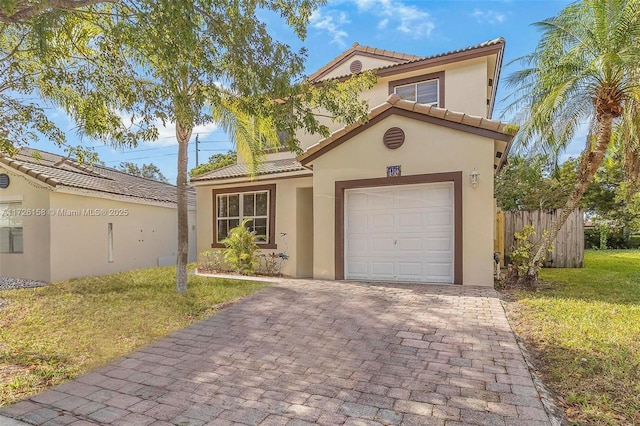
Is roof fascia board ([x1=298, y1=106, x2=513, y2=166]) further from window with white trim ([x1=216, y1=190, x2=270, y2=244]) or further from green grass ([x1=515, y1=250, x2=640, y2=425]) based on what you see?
green grass ([x1=515, y1=250, x2=640, y2=425])

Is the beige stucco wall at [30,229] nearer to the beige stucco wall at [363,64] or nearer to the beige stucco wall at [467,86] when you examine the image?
the beige stucco wall at [467,86]

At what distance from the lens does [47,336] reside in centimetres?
656

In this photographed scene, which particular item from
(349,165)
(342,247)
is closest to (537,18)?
(349,165)

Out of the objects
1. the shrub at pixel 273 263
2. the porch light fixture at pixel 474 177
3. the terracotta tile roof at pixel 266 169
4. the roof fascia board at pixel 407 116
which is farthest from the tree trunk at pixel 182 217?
the porch light fixture at pixel 474 177

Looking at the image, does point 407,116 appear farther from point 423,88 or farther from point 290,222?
point 290,222

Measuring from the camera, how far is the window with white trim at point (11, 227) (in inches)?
507

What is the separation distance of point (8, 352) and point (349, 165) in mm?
8672

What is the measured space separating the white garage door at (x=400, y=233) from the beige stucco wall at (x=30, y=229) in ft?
33.5

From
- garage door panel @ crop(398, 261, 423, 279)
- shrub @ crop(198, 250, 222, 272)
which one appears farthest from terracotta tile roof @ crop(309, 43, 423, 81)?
garage door panel @ crop(398, 261, 423, 279)

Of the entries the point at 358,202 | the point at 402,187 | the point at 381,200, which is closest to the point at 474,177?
the point at 402,187

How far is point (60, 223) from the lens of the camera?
12.5m

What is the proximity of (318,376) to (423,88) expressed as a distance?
11.5 metres

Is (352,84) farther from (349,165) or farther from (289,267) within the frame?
(289,267)

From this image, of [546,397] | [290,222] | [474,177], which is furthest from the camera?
[290,222]
